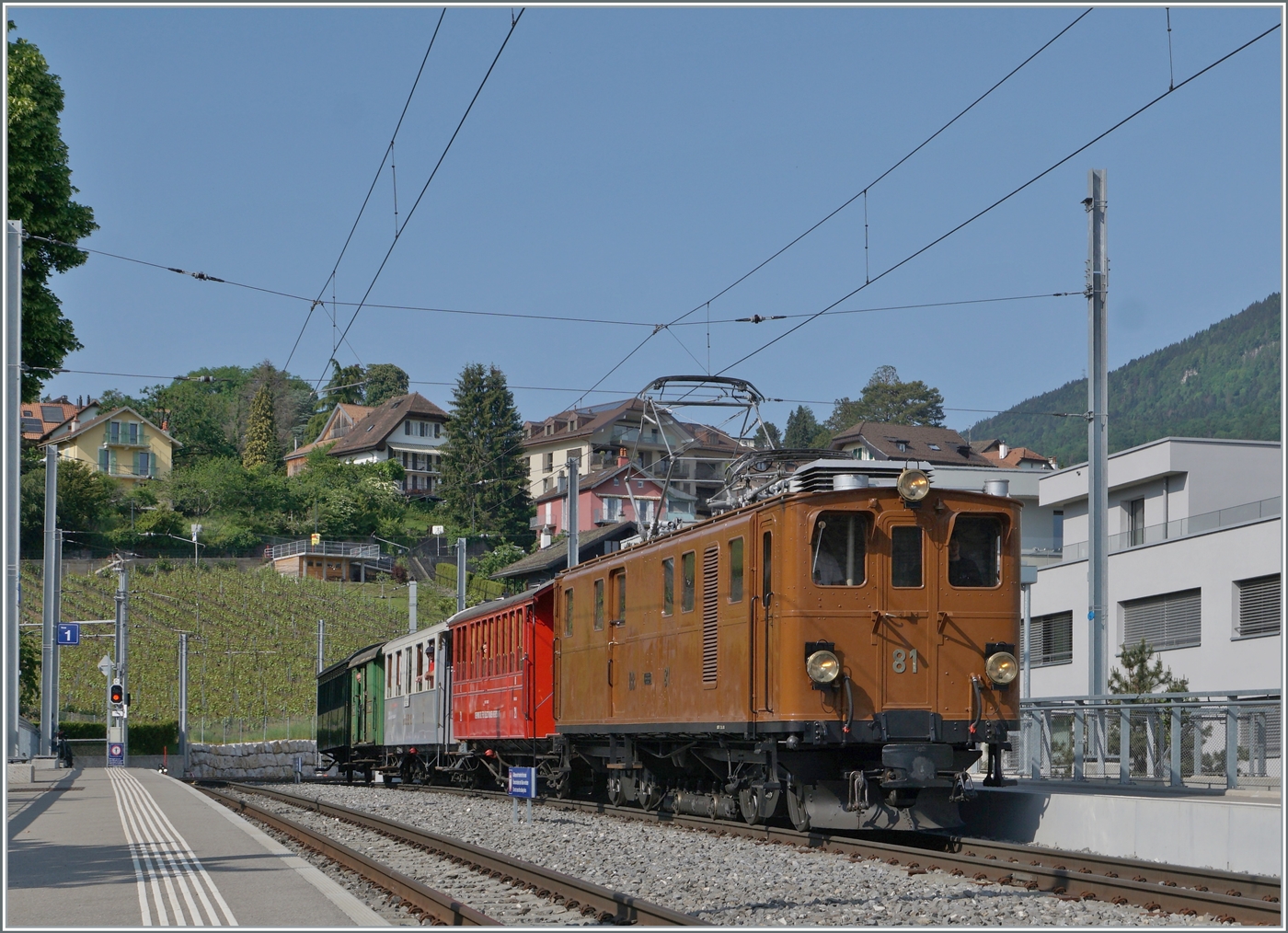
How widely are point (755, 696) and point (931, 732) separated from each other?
163 centimetres

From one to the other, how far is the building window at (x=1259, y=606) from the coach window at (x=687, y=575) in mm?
19358

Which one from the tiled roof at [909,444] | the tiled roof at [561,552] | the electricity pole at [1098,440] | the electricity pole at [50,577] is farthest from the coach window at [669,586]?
the tiled roof at [909,444]

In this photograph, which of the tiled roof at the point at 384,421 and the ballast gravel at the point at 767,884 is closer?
the ballast gravel at the point at 767,884

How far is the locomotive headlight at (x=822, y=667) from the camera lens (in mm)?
13211

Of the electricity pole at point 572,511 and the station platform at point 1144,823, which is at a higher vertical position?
the electricity pole at point 572,511

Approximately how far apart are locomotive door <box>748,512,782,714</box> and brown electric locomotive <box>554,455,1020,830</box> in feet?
0.06

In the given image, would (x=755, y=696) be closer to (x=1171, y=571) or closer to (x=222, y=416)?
(x=1171, y=571)

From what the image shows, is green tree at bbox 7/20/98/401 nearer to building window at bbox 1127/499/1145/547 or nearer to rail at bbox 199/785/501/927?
rail at bbox 199/785/501/927

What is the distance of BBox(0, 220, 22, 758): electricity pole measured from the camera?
63.8ft

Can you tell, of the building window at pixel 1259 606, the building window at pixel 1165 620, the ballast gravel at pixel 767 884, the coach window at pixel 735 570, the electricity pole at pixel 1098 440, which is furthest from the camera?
Result: the building window at pixel 1165 620

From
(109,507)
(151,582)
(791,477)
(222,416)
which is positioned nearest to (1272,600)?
(791,477)

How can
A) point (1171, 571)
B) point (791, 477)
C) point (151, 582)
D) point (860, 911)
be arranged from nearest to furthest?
point (860, 911) → point (791, 477) → point (1171, 571) → point (151, 582)

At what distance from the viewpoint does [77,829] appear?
16875 millimetres

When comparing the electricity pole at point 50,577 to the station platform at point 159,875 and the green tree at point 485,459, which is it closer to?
the station platform at point 159,875
